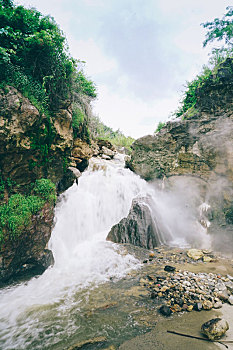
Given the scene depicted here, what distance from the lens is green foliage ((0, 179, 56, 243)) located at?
4.88 metres

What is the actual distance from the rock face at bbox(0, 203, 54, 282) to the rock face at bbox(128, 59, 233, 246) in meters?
7.22

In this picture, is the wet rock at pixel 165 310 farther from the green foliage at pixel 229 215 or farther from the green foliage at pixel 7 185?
the green foliage at pixel 229 215

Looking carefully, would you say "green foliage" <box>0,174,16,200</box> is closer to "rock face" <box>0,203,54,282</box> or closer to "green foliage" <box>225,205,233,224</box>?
"rock face" <box>0,203,54,282</box>

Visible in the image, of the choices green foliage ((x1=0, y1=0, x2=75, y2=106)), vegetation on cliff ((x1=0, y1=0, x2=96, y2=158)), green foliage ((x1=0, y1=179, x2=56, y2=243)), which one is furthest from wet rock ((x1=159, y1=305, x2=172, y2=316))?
green foliage ((x1=0, y1=0, x2=75, y2=106))

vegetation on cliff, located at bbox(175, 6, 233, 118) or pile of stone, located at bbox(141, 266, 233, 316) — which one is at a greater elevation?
vegetation on cliff, located at bbox(175, 6, 233, 118)

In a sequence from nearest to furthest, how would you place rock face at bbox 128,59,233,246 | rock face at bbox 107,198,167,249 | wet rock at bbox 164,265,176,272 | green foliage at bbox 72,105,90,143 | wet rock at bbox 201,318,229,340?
wet rock at bbox 201,318,229,340 → wet rock at bbox 164,265,176,272 → rock face at bbox 107,198,167,249 → green foliage at bbox 72,105,90,143 → rock face at bbox 128,59,233,246

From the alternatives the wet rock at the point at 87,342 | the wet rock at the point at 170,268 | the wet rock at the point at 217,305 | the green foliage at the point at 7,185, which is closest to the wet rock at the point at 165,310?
the wet rock at the point at 217,305

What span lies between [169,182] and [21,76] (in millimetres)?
9431

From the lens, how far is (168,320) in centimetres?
323

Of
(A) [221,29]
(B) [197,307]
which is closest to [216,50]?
(A) [221,29]

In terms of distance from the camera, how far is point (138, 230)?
26.7 ft

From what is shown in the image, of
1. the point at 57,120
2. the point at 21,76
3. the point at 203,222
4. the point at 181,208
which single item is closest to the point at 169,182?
the point at 181,208

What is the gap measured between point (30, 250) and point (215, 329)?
531cm

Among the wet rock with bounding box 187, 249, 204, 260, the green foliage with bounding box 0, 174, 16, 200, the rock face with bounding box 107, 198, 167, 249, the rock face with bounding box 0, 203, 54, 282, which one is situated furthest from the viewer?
the rock face with bounding box 107, 198, 167, 249
